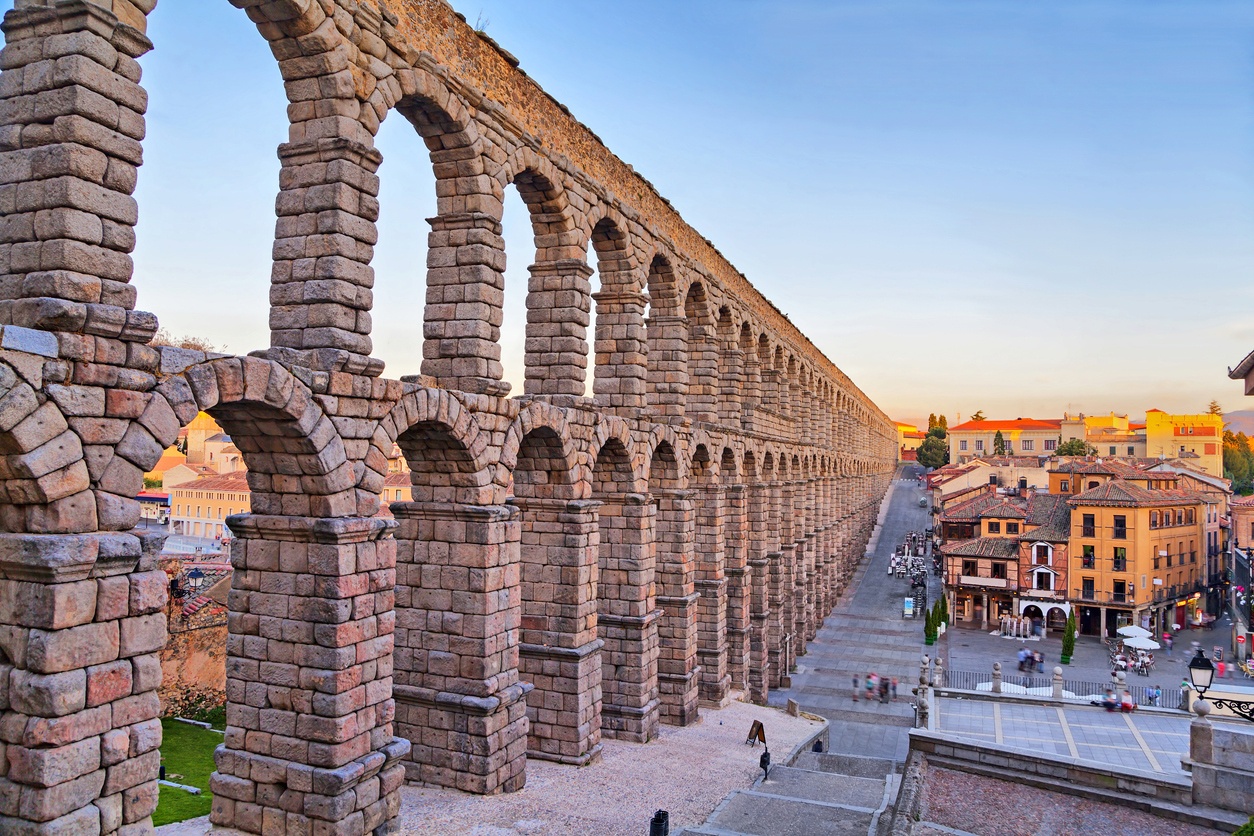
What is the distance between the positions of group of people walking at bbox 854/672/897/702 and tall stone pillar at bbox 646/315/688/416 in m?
17.6

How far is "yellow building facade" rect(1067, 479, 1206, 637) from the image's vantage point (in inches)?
1847

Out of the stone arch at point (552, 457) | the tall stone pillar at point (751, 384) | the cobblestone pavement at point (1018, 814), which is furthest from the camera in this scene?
the tall stone pillar at point (751, 384)

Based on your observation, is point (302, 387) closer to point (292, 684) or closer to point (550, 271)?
point (292, 684)

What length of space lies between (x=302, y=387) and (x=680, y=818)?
10359mm

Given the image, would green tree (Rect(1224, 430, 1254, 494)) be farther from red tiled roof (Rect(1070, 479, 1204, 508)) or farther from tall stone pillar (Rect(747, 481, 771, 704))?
tall stone pillar (Rect(747, 481, 771, 704))

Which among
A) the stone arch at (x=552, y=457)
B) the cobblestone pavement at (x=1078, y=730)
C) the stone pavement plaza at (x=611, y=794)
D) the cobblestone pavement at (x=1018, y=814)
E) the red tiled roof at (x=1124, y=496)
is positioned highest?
the stone arch at (x=552, y=457)

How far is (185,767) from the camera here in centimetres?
2178

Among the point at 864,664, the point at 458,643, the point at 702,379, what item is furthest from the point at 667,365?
the point at 864,664

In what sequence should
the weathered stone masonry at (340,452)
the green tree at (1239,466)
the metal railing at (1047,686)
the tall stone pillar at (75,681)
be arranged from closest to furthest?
the tall stone pillar at (75,681) → the weathered stone masonry at (340,452) → the metal railing at (1047,686) → the green tree at (1239,466)

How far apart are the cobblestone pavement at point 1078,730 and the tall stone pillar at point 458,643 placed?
11.7 metres

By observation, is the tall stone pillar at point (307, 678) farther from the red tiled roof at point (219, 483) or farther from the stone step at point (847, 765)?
the red tiled roof at point (219, 483)

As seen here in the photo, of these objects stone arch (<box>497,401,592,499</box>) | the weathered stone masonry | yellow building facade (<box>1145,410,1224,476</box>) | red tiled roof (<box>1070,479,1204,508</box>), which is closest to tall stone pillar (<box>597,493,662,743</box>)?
the weathered stone masonry

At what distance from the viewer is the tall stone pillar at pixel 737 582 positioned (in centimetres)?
2931

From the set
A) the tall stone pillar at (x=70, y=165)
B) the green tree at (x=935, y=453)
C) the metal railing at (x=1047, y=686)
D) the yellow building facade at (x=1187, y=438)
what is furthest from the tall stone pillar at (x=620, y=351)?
the green tree at (x=935, y=453)
